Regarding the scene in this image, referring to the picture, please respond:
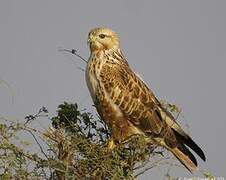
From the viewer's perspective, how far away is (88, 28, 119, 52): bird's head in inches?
311

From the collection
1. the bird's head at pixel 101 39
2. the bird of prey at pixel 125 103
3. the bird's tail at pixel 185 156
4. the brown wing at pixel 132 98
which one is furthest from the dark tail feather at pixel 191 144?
the bird's head at pixel 101 39

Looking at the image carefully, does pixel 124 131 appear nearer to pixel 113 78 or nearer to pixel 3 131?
pixel 113 78

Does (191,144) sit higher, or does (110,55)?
(110,55)

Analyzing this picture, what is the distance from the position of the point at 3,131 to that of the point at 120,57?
131 inches

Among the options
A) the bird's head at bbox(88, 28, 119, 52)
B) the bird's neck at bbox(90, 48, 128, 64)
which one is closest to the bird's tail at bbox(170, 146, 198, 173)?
the bird's neck at bbox(90, 48, 128, 64)

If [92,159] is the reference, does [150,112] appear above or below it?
above

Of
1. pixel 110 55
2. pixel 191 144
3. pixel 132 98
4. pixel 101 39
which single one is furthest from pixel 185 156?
pixel 101 39

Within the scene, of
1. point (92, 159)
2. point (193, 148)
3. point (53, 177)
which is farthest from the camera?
point (193, 148)

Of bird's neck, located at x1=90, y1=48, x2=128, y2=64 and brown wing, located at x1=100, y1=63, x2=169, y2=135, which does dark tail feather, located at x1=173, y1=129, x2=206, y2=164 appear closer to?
brown wing, located at x1=100, y1=63, x2=169, y2=135

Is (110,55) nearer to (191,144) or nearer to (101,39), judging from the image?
(101,39)

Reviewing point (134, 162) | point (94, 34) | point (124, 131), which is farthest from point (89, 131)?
→ point (94, 34)

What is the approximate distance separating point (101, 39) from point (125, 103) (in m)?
0.95

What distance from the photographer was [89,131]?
19.6ft

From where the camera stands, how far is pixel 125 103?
25.1ft
